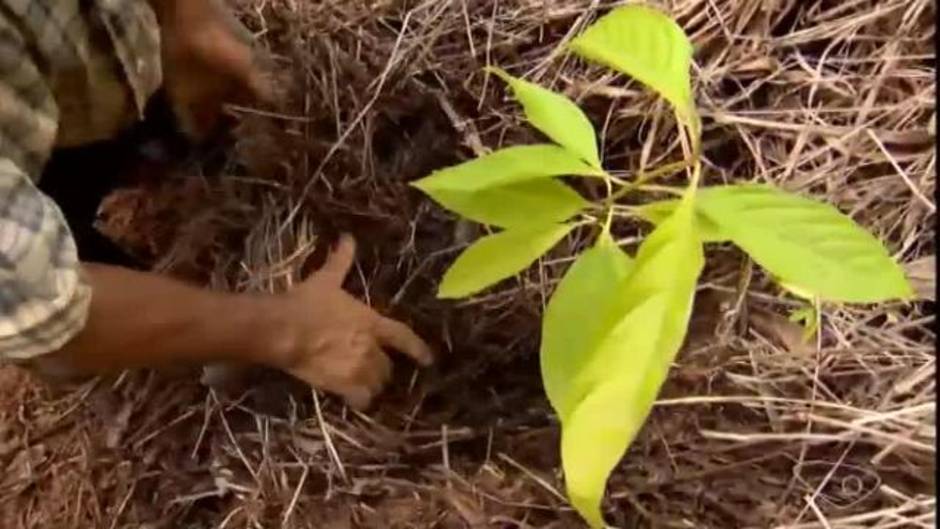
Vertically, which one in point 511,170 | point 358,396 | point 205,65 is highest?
point 511,170

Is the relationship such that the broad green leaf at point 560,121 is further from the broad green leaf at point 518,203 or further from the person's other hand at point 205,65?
the person's other hand at point 205,65

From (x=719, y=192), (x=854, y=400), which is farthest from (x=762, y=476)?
(x=719, y=192)

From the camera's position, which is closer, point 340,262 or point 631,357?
point 631,357

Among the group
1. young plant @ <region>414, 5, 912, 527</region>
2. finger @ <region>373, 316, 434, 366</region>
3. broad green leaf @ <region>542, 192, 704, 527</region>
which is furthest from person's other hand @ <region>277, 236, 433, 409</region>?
broad green leaf @ <region>542, 192, 704, 527</region>

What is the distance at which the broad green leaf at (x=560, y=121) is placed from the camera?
769 mm

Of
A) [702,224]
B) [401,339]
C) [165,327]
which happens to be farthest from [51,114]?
[702,224]

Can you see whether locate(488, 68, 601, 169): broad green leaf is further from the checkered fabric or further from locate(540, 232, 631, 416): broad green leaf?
the checkered fabric

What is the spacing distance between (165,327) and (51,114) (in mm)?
135

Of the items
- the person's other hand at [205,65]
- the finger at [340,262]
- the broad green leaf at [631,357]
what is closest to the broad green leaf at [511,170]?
the broad green leaf at [631,357]

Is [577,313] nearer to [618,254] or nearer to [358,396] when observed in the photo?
[618,254]

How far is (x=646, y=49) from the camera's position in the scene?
2.43 feet

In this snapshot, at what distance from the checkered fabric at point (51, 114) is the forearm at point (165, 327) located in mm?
34

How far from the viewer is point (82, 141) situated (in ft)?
3.26

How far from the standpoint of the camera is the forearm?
82 centimetres
